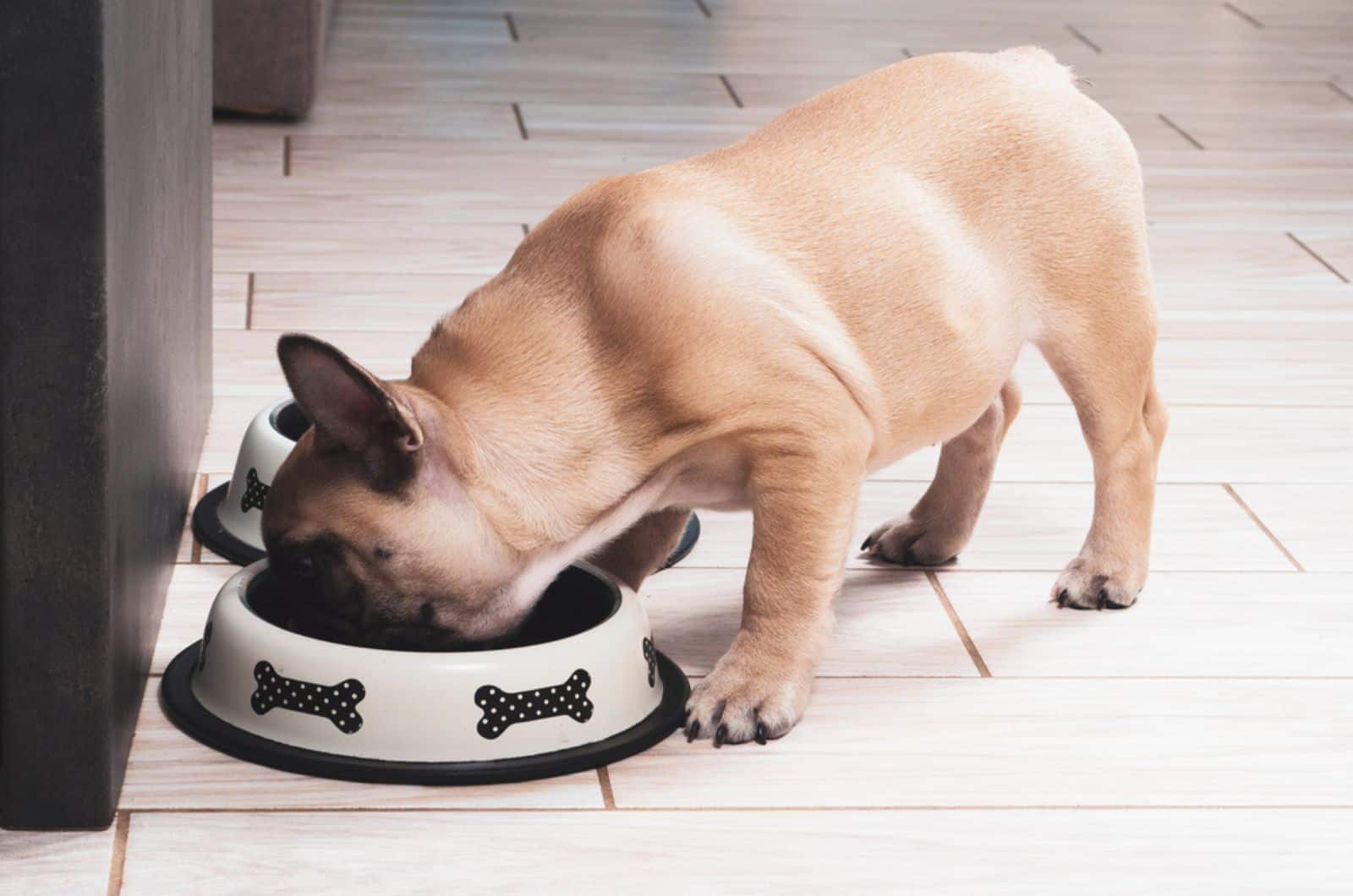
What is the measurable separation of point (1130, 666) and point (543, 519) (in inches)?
28.2

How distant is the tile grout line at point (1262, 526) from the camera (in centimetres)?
241

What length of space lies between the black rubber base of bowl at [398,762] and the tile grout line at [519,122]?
265cm

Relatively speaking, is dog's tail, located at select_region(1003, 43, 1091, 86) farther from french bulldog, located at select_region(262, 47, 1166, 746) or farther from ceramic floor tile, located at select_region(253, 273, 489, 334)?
ceramic floor tile, located at select_region(253, 273, 489, 334)

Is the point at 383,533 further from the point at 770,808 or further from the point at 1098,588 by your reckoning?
the point at 1098,588

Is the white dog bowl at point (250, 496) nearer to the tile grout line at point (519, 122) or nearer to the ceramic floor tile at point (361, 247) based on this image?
the ceramic floor tile at point (361, 247)

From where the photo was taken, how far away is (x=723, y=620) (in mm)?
2201

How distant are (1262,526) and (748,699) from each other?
938 mm

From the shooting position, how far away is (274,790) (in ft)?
5.75

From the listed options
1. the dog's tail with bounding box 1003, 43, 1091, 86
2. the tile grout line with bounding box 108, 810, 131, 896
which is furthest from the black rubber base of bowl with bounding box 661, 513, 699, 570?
the tile grout line with bounding box 108, 810, 131, 896

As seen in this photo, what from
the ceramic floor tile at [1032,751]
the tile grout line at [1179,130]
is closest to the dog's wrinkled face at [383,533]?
the ceramic floor tile at [1032,751]

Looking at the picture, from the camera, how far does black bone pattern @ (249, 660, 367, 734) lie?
1763 mm

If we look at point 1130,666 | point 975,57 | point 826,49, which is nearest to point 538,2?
point 826,49

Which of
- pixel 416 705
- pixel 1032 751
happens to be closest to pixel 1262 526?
pixel 1032 751

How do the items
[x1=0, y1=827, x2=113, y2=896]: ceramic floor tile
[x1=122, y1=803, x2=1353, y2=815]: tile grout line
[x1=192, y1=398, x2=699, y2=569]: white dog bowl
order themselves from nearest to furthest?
[x1=0, y1=827, x2=113, y2=896]: ceramic floor tile
[x1=122, y1=803, x2=1353, y2=815]: tile grout line
[x1=192, y1=398, x2=699, y2=569]: white dog bowl
